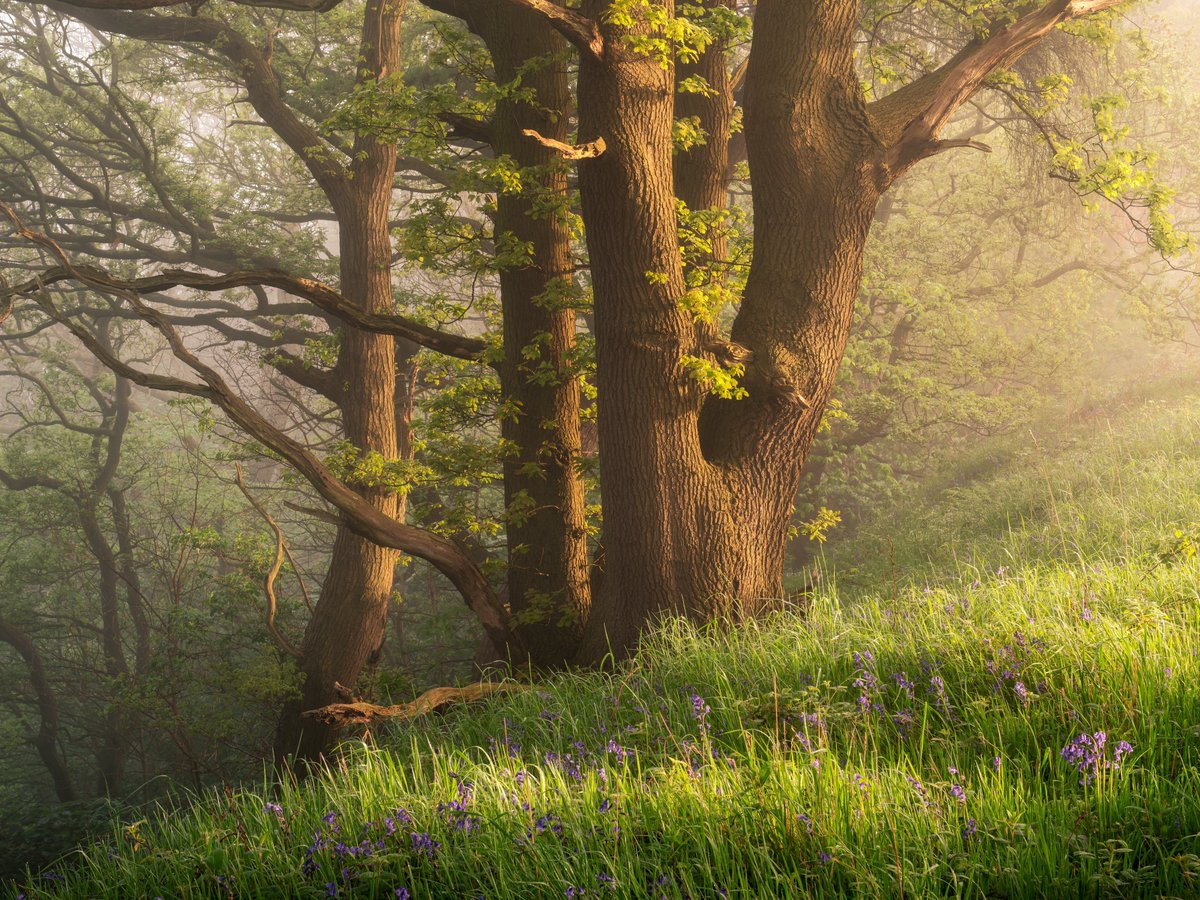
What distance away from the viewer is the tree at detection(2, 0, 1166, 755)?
21.8ft

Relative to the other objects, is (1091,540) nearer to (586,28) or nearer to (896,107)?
(896,107)

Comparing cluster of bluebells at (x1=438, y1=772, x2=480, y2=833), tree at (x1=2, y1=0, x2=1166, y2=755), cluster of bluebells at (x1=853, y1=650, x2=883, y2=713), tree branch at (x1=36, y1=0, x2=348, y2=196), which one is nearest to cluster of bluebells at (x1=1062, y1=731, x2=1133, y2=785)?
cluster of bluebells at (x1=853, y1=650, x2=883, y2=713)

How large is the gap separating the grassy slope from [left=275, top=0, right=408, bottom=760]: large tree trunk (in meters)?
5.15

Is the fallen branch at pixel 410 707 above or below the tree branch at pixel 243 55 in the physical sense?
below

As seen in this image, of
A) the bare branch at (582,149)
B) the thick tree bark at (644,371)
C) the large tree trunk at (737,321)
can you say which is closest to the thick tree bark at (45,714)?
the large tree trunk at (737,321)

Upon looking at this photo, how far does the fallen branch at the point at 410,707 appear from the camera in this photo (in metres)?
5.93

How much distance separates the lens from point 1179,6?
3903 cm

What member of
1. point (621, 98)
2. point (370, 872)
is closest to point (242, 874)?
point (370, 872)

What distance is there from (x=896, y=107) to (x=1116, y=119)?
42.1ft

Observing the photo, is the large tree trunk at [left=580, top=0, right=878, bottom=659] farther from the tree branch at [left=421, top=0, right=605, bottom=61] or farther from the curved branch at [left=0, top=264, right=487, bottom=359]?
the curved branch at [left=0, top=264, right=487, bottom=359]

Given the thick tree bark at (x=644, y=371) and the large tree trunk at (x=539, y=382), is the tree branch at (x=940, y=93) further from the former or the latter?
the large tree trunk at (x=539, y=382)

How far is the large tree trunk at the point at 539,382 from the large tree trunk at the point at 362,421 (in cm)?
284

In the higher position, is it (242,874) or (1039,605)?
(1039,605)

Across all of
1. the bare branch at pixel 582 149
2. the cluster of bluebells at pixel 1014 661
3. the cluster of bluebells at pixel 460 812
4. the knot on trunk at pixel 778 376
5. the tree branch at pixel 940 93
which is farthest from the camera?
the tree branch at pixel 940 93
